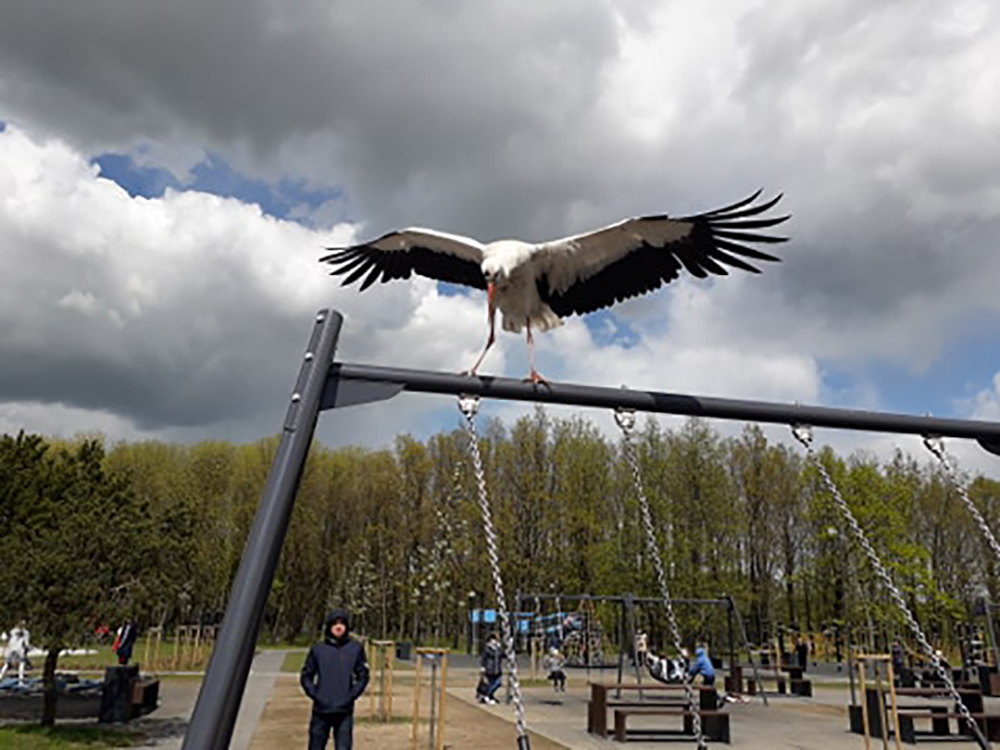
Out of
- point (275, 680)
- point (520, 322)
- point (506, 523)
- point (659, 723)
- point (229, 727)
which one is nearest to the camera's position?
point (229, 727)

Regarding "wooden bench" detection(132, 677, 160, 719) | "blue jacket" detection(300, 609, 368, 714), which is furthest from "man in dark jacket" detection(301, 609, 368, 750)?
"wooden bench" detection(132, 677, 160, 719)

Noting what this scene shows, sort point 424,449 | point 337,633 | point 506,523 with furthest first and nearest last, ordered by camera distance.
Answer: point 424,449, point 506,523, point 337,633

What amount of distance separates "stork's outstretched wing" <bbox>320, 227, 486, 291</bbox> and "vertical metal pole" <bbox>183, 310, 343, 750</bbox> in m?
1.87

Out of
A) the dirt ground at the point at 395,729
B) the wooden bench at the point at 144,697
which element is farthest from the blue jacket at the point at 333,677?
the wooden bench at the point at 144,697

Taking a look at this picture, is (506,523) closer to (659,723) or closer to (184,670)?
(184,670)

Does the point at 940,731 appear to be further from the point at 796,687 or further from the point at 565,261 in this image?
the point at 565,261

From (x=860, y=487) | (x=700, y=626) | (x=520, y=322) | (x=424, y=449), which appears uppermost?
(x=424, y=449)

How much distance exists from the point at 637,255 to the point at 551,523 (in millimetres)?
24361

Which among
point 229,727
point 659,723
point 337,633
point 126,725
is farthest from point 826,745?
point 229,727

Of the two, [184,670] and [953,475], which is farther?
[184,670]

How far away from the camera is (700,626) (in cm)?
2519

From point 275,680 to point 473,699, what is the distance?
5075 mm

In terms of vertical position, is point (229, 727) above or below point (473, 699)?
above

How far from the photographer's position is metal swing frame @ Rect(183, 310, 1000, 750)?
7.53 ft
